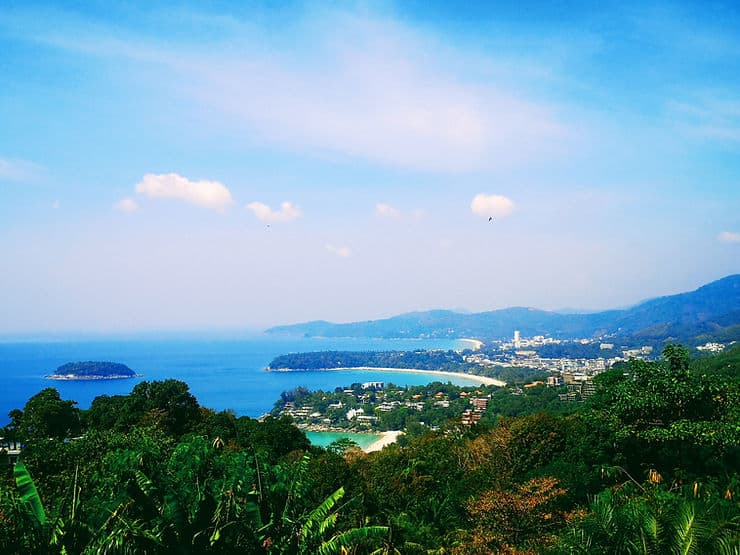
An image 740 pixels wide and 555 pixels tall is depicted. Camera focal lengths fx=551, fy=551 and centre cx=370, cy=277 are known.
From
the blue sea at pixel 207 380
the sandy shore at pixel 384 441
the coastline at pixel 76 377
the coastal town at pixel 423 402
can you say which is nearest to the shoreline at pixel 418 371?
the coastal town at pixel 423 402

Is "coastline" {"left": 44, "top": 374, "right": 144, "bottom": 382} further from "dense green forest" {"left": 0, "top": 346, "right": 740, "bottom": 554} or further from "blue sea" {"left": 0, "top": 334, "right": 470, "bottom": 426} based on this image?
"dense green forest" {"left": 0, "top": 346, "right": 740, "bottom": 554}

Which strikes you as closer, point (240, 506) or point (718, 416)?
point (240, 506)

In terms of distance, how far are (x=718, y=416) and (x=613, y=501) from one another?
4176 mm

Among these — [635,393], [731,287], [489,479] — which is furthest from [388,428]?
[731,287]

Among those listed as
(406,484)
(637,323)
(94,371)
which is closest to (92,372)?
(94,371)

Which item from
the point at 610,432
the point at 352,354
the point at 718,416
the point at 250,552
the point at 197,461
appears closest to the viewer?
the point at 250,552

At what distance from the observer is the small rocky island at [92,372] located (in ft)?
221

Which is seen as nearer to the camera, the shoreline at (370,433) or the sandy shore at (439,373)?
the shoreline at (370,433)

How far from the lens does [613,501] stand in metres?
5.47

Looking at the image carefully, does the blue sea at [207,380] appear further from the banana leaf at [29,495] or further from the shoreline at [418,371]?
the banana leaf at [29,495]

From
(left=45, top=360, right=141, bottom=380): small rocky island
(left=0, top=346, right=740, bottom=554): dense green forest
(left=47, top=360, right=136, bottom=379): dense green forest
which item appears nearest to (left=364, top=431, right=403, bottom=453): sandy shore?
(left=0, top=346, right=740, bottom=554): dense green forest

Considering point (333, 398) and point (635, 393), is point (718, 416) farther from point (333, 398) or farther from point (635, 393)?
point (333, 398)

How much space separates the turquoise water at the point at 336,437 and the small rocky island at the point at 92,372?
121 feet

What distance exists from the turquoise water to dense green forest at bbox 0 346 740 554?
2098 centimetres
